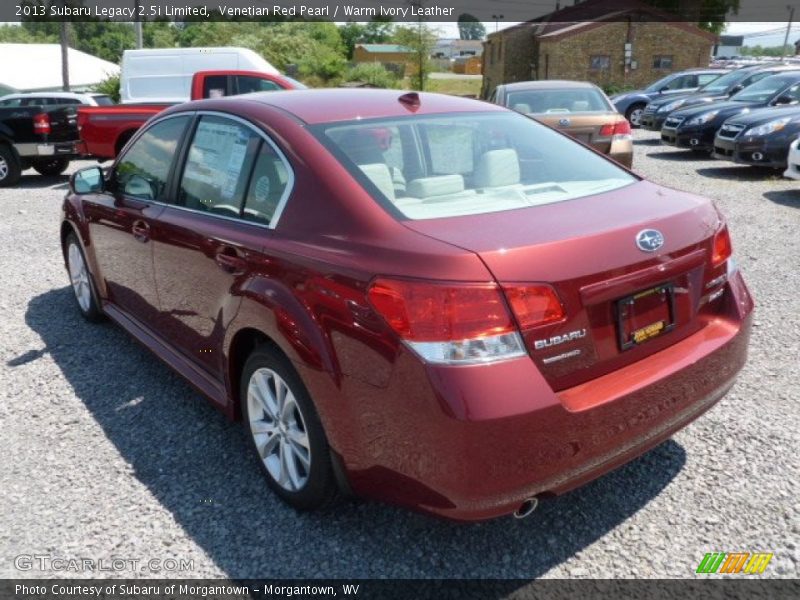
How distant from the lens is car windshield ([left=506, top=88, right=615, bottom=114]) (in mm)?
9816

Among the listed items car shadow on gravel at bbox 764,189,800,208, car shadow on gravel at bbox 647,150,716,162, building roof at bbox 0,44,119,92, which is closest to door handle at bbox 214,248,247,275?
car shadow on gravel at bbox 764,189,800,208

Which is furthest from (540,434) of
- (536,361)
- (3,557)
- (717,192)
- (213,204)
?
(717,192)

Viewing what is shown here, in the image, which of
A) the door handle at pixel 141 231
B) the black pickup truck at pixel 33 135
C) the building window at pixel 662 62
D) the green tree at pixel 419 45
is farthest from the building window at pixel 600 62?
the door handle at pixel 141 231

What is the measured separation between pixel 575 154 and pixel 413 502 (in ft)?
6.13

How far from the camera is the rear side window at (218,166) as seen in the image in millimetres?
3092

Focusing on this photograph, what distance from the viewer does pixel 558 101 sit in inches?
394

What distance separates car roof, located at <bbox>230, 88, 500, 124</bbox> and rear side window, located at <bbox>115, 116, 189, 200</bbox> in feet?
0.77

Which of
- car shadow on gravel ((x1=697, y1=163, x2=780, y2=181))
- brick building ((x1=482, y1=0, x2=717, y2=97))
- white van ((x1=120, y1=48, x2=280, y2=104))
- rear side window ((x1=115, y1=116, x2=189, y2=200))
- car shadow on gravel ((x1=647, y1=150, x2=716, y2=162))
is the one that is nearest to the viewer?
rear side window ((x1=115, y1=116, x2=189, y2=200))

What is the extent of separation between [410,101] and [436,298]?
155cm

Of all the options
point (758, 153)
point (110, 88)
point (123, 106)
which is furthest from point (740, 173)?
point (110, 88)

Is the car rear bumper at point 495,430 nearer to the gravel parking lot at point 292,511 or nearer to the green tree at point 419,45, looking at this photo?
the gravel parking lot at point 292,511

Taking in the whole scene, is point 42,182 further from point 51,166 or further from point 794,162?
point 794,162

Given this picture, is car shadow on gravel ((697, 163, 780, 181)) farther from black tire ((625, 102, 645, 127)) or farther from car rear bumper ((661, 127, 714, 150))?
black tire ((625, 102, 645, 127))
